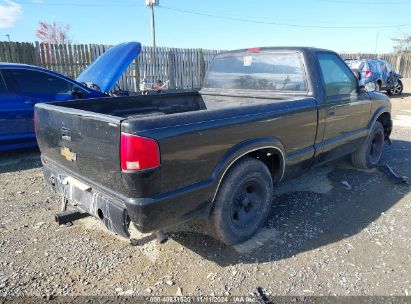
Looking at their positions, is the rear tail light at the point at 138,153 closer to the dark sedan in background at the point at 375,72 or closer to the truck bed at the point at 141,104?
the truck bed at the point at 141,104

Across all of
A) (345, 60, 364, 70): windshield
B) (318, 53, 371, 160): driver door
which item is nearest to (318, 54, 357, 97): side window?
(318, 53, 371, 160): driver door

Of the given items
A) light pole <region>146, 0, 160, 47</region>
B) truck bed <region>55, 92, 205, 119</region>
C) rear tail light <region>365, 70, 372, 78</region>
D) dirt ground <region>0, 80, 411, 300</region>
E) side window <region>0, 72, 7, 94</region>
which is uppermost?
light pole <region>146, 0, 160, 47</region>

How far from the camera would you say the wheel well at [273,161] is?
338cm

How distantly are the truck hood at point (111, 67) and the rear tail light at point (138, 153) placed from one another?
15.1 feet

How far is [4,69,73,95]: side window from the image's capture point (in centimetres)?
567

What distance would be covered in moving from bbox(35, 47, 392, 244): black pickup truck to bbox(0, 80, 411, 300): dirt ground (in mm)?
343

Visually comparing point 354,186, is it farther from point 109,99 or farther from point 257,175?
point 109,99

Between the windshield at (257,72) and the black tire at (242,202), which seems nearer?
the black tire at (242,202)

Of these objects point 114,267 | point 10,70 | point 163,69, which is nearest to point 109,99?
point 114,267

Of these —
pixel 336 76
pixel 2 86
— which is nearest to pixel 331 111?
pixel 336 76

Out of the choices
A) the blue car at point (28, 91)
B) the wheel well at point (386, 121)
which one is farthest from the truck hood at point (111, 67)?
the wheel well at point (386, 121)

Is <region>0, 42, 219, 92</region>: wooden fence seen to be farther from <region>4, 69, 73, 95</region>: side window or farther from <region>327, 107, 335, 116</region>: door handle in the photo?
<region>327, 107, 335, 116</region>: door handle

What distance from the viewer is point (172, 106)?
450 centimetres

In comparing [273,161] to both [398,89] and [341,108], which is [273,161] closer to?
[341,108]
